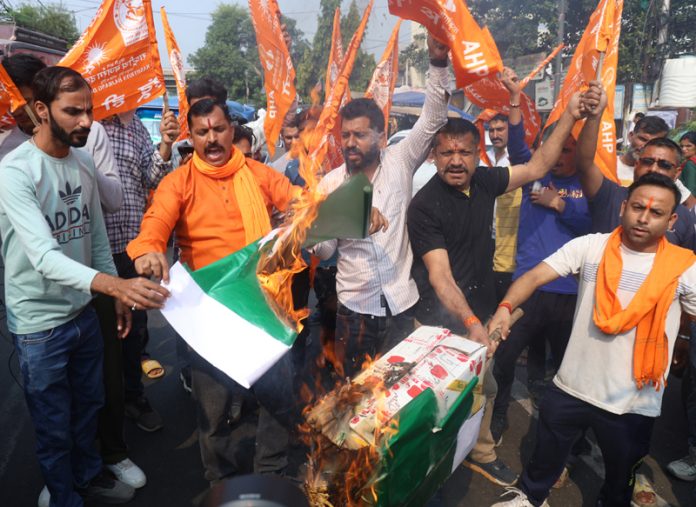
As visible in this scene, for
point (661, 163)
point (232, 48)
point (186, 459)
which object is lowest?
point (186, 459)

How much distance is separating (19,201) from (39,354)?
70 cm

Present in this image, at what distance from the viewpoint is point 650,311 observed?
2373 mm

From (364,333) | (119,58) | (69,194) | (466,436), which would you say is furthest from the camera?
(119,58)

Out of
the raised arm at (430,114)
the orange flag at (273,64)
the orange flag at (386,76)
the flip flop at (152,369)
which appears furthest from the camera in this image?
the flip flop at (152,369)

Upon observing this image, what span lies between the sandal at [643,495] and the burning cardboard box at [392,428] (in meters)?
1.49

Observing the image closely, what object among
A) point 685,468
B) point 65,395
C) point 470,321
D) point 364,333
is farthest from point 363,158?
point 685,468

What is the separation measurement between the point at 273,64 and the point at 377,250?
2051mm

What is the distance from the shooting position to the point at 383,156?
10.3 feet

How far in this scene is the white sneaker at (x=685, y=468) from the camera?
123 inches

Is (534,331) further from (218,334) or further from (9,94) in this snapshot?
(9,94)

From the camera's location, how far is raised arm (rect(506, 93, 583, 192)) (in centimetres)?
290

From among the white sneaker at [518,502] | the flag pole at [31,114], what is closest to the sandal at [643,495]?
the white sneaker at [518,502]

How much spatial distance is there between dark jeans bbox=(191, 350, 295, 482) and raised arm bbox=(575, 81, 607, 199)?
2.07m

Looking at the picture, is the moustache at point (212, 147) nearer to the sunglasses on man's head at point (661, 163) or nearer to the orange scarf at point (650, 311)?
the orange scarf at point (650, 311)
